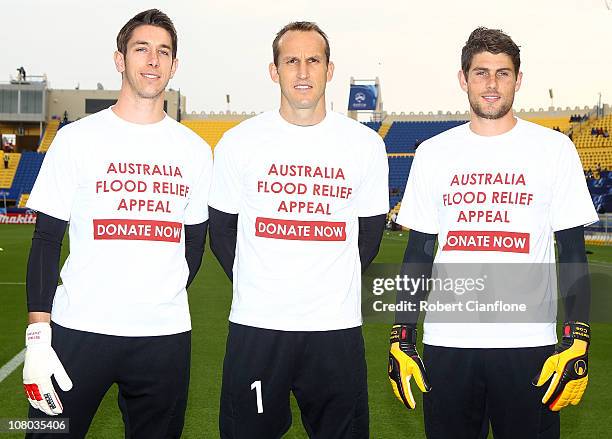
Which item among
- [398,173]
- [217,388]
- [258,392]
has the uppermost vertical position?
[398,173]

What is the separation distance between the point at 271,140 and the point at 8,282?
11.9 meters

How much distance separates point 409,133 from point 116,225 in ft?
205

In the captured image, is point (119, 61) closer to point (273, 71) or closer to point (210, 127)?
point (273, 71)

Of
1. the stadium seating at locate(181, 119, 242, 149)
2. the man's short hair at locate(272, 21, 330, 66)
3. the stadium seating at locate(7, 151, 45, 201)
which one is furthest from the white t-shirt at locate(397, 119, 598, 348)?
the stadium seating at locate(181, 119, 242, 149)

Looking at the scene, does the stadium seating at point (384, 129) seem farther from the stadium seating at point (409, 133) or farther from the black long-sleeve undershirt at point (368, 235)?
the black long-sleeve undershirt at point (368, 235)

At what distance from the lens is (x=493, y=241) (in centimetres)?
373

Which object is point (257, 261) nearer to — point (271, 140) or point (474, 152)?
point (271, 140)

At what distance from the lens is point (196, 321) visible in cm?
1036

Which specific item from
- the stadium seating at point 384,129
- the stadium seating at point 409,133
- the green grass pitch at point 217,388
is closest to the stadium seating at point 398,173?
the stadium seating at point 409,133

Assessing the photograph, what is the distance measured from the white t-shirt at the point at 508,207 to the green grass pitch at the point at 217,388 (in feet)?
7.17

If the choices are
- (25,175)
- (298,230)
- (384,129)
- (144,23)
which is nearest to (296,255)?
(298,230)

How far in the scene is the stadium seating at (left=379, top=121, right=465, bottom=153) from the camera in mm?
63000

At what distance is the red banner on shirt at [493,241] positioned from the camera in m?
3.72

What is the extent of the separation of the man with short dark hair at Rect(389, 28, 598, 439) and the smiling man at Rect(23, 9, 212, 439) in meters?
1.10
